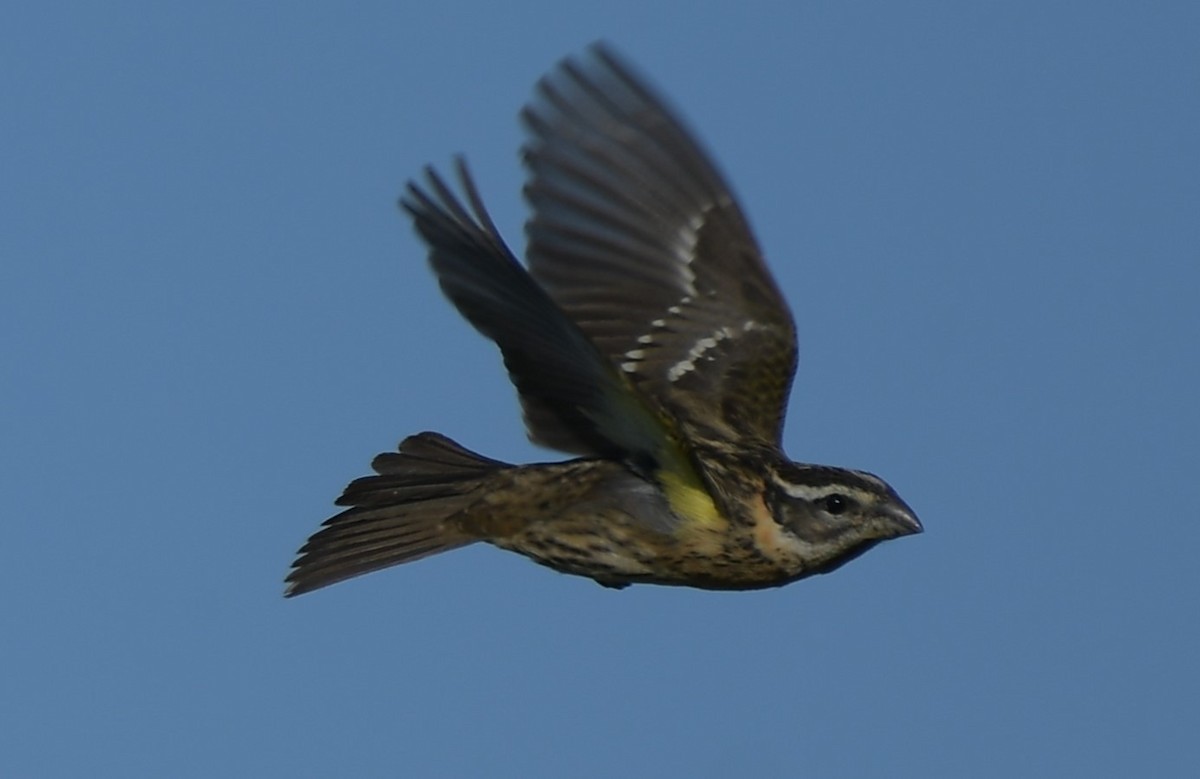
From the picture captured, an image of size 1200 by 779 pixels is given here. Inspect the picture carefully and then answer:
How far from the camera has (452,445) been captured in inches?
350

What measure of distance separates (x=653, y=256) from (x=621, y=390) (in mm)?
2392

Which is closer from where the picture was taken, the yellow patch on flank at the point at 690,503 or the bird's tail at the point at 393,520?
the yellow patch on flank at the point at 690,503

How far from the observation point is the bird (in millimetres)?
7508

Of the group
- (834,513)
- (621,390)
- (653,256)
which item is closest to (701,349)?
(653,256)

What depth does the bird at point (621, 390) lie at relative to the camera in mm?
7508

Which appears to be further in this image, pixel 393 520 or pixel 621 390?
pixel 393 520

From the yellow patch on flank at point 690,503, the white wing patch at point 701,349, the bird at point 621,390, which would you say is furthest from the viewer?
the white wing patch at point 701,349

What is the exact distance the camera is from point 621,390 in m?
7.53

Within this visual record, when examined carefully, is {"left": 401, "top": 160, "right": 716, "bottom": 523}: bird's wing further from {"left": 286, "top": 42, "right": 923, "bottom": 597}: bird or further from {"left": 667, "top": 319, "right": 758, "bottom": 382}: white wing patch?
{"left": 667, "top": 319, "right": 758, "bottom": 382}: white wing patch

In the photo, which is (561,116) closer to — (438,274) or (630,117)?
(630,117)

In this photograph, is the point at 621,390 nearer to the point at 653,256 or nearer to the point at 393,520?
the point at 393,520

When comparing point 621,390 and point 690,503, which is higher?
point 621,390

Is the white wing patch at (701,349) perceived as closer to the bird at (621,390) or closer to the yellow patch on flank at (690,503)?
the bird at (621,390)

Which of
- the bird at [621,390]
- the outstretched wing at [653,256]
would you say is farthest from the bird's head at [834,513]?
the outstretched wing at [653,256]
